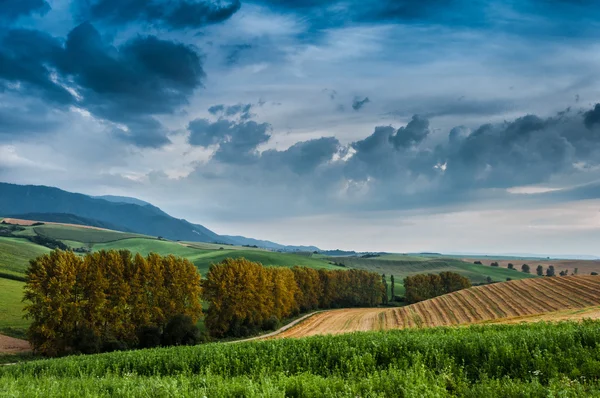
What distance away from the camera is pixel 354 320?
338ft

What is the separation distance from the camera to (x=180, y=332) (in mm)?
79812

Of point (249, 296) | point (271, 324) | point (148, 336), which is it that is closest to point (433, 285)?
point (271, 324)

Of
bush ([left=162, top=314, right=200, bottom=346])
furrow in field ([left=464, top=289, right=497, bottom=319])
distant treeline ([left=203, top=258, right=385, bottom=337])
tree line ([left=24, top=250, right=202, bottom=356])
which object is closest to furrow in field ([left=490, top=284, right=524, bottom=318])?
furrow in field ([left=464, top=289, right=497, bottom=319])

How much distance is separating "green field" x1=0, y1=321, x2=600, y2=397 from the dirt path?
55674 mm

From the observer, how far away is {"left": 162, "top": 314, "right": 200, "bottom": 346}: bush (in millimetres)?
79562

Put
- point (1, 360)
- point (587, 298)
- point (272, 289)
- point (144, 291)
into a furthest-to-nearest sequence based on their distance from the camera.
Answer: point (272, 289) < point (144, 291) < point (587, 298) < point (1, 360)

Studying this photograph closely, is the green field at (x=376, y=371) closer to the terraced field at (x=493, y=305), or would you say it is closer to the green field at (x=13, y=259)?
the terraced field at (x=493, y=305)

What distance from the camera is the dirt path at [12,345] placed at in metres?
68.8

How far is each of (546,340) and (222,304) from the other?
8854cm

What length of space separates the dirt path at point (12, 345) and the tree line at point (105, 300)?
4709 millimetres

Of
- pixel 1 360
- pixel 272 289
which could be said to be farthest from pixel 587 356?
pixel 272 289

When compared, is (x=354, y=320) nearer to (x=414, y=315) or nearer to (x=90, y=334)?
(x=414, y=315)

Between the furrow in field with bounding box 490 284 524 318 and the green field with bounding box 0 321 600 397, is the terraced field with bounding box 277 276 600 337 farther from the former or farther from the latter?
the green field with bounding box 0 321 600 397

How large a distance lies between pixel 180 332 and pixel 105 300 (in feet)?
51.4
